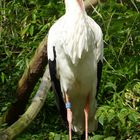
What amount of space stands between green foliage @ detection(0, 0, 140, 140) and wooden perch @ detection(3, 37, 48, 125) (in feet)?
0.38

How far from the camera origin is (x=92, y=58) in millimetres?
3836

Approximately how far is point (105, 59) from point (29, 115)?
113 centimetres

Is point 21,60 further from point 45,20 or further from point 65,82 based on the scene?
point 65,82

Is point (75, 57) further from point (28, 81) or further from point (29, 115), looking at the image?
point (28, 81)

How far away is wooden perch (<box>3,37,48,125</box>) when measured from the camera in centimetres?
418

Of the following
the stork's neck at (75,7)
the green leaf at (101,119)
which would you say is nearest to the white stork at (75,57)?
the stork's neck at (75,7)

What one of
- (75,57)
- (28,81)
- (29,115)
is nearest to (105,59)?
(28,81)

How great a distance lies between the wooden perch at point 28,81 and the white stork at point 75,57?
0.92 feet

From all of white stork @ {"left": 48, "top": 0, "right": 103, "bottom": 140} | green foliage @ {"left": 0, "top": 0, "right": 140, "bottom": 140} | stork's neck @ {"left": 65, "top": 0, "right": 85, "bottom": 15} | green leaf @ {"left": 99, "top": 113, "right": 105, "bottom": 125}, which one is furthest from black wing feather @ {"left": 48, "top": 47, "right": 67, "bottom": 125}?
green leaf @ {"left": 99, "top": 113, "right": 105, "bottom": 125}

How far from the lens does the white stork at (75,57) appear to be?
3703mm

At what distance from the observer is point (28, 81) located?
4.33 meters

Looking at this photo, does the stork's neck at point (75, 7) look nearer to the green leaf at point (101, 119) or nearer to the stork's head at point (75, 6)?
the stork's head at point (75, 6)

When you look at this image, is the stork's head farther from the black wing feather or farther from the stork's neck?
the black wing feather

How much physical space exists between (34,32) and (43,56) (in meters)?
1.06
